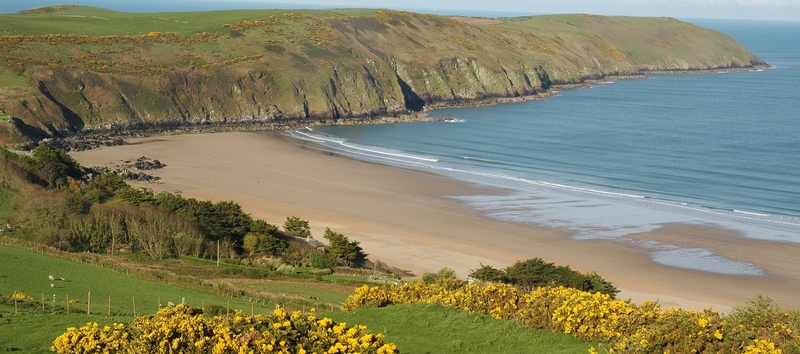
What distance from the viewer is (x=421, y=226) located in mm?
50000

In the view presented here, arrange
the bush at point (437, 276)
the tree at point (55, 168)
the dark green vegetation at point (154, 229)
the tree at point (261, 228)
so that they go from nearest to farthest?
the bush at point (437, 276) < the dark green vegetation at point (154, 229) < the tree at point (261, 228) < the tree at point (55, 168)

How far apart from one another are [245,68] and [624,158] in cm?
4945

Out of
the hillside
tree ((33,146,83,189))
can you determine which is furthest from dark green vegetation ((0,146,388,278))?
the hillside

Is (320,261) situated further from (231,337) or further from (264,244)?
(231,337)

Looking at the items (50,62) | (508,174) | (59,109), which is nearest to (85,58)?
(50,62)

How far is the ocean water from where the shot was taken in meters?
52.1

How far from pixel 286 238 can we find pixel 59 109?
47734 mm

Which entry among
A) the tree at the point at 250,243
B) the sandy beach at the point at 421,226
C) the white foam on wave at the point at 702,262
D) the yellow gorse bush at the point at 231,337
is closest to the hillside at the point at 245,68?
the sandy beach at the point at 421,226

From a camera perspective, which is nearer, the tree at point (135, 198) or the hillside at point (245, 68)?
the tree at point (135, 198)

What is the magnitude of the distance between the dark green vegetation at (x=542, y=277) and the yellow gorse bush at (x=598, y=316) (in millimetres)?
9449

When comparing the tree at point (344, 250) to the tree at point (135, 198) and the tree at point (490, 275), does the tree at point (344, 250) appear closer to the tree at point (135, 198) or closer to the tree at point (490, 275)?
the tree at point (490, 275)

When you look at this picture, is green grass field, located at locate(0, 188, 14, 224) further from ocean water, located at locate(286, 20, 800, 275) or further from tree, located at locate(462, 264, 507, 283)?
ocean water, located at locate(286, 20, 800, 275)

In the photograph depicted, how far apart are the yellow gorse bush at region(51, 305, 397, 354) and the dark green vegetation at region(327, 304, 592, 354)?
11.0 ft

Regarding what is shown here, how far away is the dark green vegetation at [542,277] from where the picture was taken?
107 feet
